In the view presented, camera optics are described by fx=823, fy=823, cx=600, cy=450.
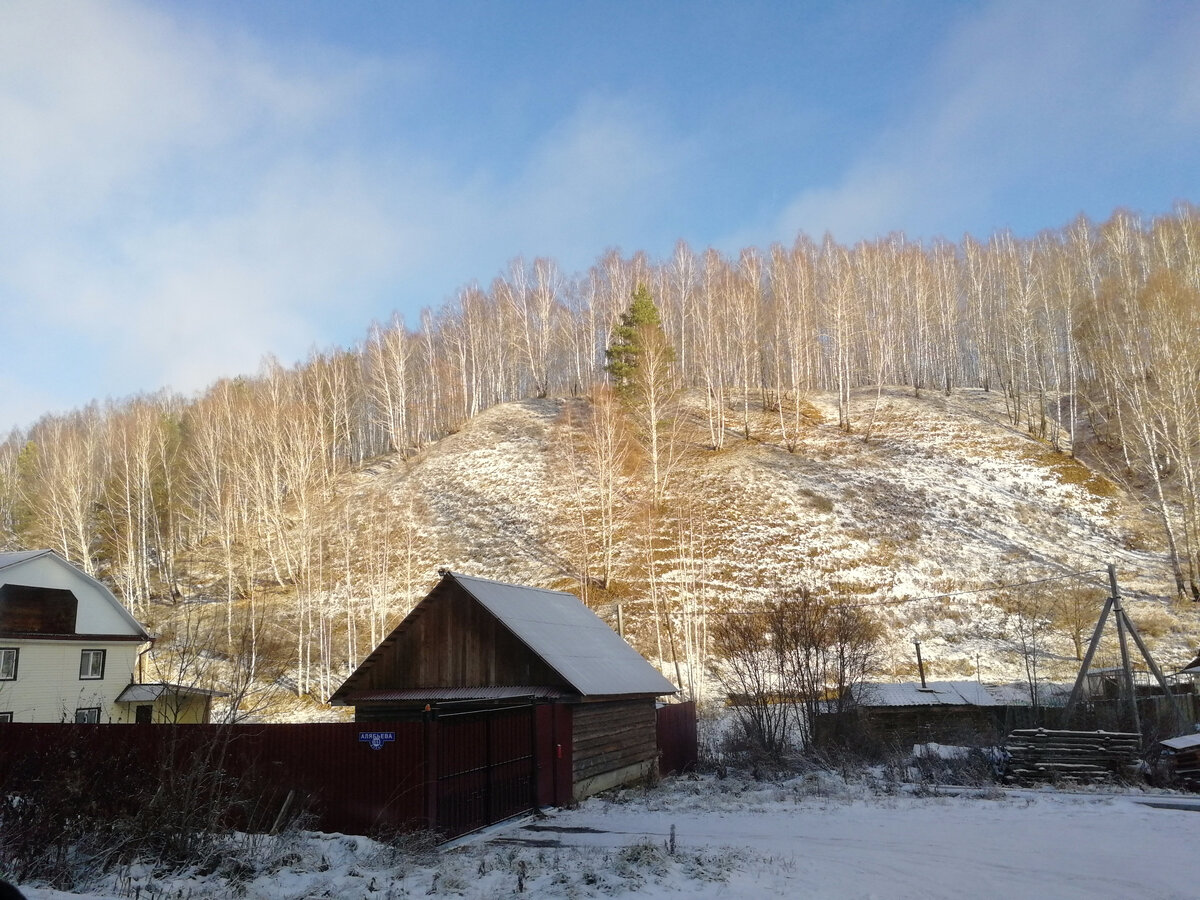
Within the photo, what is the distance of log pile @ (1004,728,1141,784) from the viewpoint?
67.5ft

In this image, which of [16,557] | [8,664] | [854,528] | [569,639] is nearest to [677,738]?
[569,639]

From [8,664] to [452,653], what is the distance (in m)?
20.2

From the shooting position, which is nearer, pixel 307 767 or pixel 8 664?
pixel 307 767

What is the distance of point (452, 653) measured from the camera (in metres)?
20.4

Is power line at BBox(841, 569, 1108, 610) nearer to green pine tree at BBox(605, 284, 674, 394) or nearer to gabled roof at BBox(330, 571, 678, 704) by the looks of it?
gabled roof at BBox(330, 571, 678, 704)

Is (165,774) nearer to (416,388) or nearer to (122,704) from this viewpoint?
(122,704)

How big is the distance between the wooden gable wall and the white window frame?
1865 centimetres

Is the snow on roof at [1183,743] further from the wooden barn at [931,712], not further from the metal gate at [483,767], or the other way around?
the metal gate at [483,767]

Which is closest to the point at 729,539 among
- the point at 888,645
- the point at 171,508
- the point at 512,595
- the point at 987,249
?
the point at 888,645

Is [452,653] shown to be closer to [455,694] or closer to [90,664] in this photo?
[455,694]

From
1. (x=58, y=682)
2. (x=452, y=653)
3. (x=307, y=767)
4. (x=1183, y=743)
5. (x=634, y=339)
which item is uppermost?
(x=634, y=339)

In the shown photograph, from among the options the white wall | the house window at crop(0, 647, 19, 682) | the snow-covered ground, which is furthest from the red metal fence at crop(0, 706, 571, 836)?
the white wall

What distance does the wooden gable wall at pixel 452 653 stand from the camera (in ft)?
64.8

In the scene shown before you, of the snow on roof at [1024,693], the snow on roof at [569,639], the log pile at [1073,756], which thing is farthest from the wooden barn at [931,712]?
the snow on roof at [569,639]
